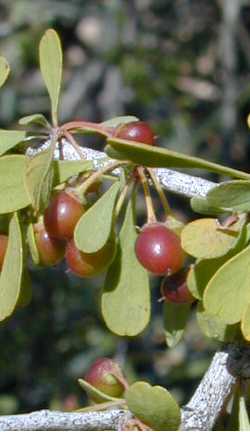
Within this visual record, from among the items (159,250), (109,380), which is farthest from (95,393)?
(159,250)

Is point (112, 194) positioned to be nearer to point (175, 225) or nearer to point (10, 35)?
point (175, 225)

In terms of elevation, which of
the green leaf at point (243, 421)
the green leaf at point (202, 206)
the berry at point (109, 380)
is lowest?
the green leaf at point (243, 421)

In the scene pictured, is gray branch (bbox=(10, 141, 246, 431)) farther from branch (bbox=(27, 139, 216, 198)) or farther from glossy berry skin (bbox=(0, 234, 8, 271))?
glossy berry skin (bbox=(0, 234, 8, 271))

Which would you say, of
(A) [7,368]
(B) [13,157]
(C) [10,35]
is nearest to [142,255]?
(B) [13,157]

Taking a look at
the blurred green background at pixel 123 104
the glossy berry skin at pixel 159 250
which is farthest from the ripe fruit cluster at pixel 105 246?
the blurred green background at pixel 123 104

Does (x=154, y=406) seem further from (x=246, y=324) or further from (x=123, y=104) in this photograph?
(x=123, y=104)

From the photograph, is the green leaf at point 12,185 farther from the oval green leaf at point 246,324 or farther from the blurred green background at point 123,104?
the blurred green background at point 123,104
